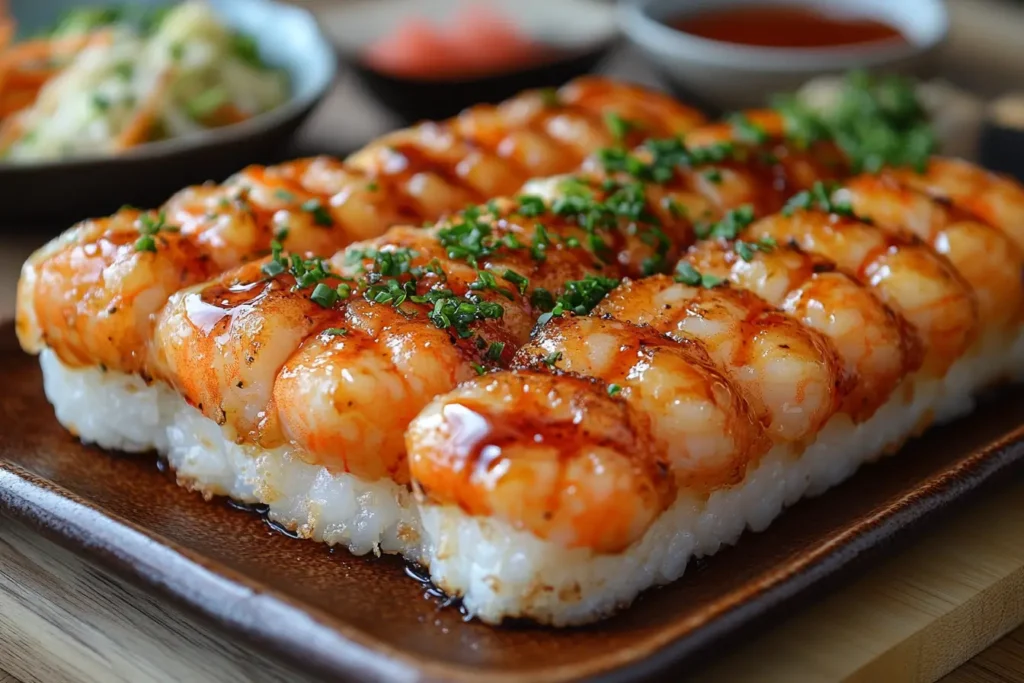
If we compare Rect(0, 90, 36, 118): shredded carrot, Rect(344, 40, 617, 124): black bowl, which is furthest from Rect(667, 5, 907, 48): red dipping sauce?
Rect(0, 90, 36, 118): shredded carrot

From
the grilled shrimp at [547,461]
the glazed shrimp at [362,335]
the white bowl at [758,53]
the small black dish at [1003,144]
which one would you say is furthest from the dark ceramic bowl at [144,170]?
the small black dish at [1003,144]

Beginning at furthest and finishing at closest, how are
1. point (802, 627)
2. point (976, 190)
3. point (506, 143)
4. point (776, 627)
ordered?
point (506, 143) < point (976, 190) < point (802, 627) < point (776, 627)

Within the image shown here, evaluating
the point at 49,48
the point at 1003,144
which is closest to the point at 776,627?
the point at 1003,144

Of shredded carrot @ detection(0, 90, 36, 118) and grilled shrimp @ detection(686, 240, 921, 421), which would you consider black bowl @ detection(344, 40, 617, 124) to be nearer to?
shredded carrot @ detection(0, 90, 36, 118)

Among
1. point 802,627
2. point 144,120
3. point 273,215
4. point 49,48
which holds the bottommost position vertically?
point 49,48

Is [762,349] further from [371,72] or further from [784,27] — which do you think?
[784,27]

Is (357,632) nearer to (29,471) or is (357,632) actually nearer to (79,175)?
(29,471)

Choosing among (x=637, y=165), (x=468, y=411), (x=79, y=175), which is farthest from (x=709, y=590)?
(x=79, y=175)
